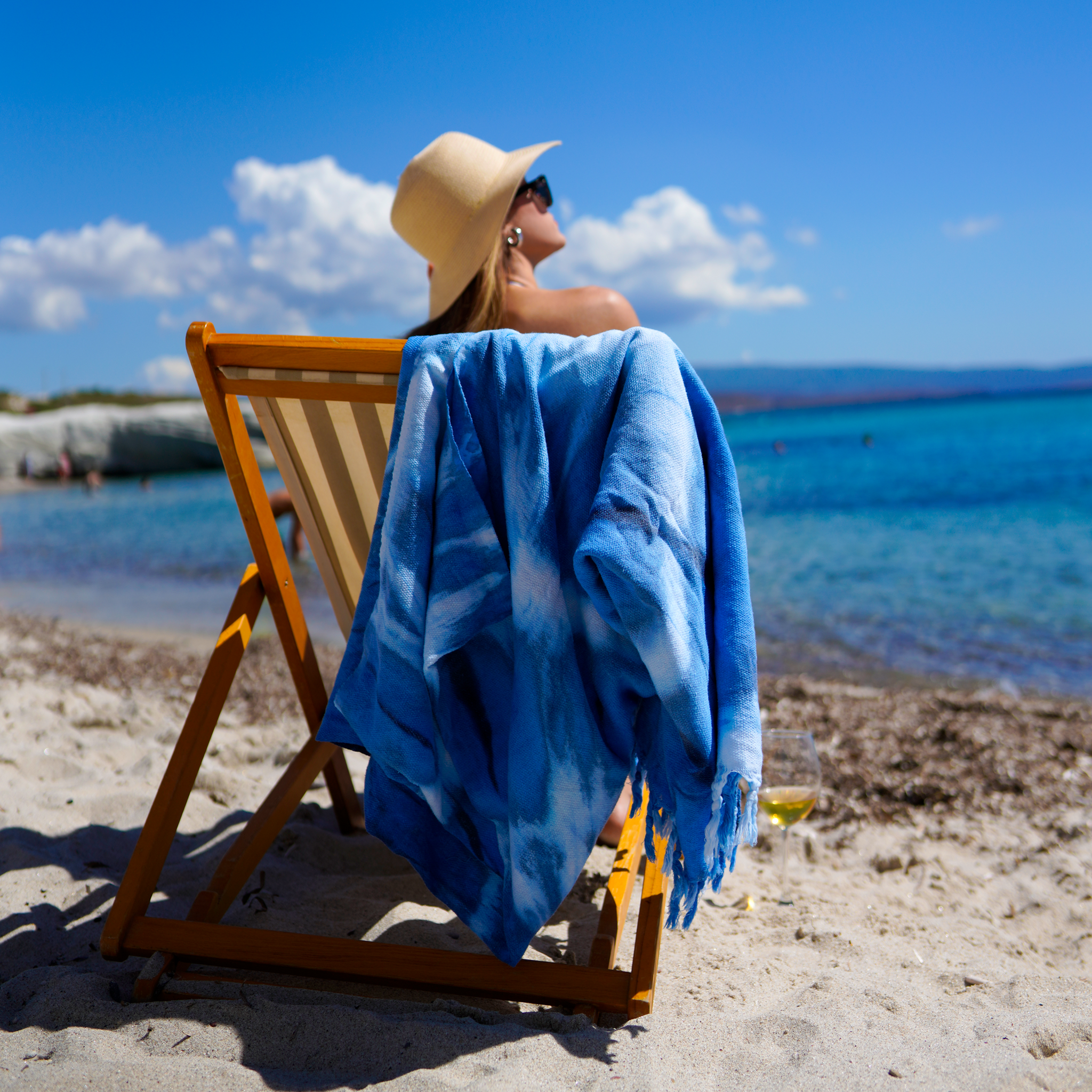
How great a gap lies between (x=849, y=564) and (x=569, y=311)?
22.9ft

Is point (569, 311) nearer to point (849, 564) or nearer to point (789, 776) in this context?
point (789, 776)

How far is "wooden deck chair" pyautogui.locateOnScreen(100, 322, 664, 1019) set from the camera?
4.62 feet

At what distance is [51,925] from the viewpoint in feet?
5.67

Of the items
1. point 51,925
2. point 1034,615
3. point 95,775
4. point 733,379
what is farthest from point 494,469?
point 733,379

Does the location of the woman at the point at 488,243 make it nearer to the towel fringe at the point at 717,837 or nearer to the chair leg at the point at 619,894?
the chair leg at the point at 619,894

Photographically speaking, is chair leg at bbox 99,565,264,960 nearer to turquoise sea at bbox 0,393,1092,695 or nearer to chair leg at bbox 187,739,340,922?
chair leg at bbox 187,739,340,922

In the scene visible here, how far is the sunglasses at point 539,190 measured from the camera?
2162mm

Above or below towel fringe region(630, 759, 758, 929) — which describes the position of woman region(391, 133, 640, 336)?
above

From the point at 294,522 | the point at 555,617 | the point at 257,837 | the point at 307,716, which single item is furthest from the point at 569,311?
the point at 294,522

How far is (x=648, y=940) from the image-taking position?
1403mm

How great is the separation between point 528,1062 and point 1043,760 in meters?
2.32

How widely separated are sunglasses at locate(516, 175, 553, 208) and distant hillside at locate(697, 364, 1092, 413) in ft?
245

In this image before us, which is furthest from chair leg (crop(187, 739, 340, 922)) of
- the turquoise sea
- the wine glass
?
the turquoise sea

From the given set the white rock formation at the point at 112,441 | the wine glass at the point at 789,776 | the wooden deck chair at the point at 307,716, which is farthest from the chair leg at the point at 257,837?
the white rock formation at the point at 112,441
